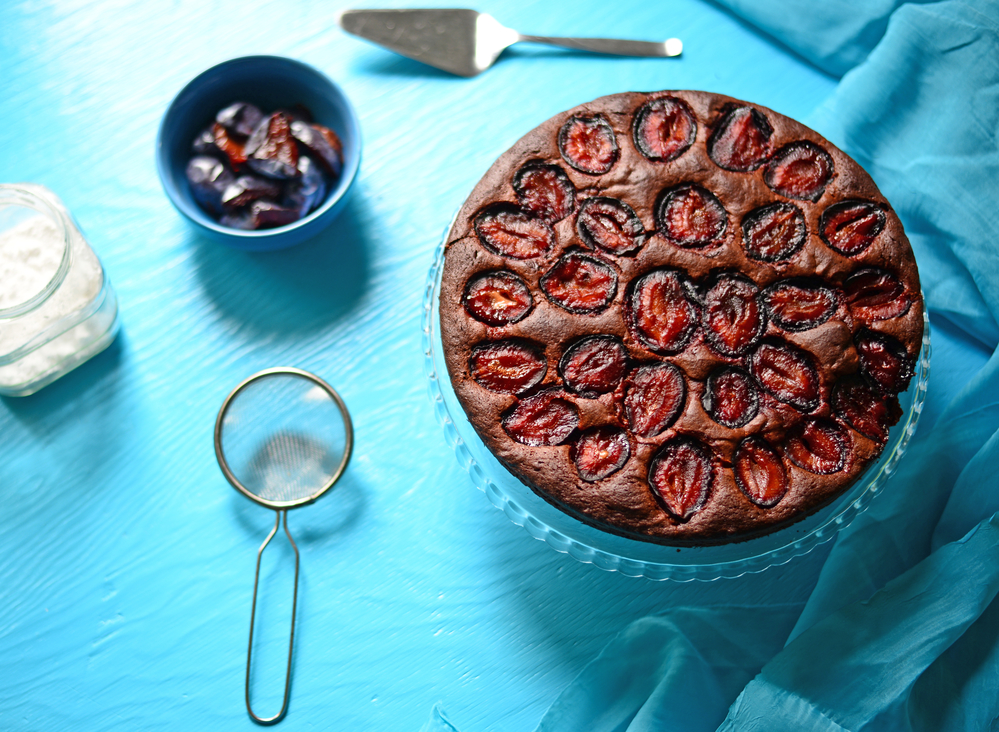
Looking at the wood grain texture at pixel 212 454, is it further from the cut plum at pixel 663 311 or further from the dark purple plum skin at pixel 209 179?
the cut plum at pixel 663 311

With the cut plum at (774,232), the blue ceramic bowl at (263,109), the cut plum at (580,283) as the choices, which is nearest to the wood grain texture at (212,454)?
the blue ceramic bowl at (263,109)

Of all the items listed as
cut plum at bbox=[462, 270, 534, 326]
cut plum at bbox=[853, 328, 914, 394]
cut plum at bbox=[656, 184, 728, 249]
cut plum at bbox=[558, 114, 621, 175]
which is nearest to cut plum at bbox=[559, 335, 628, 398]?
cut plum at bbox=[462, 270, 534, 326]

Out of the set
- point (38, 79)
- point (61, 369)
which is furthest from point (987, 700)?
point (38, 79)

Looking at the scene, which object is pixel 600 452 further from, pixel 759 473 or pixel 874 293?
pixel 874 293

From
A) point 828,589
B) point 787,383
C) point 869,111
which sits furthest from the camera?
point 869,111

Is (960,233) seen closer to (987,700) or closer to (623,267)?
(623,267)

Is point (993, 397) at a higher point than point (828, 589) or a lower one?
higher
